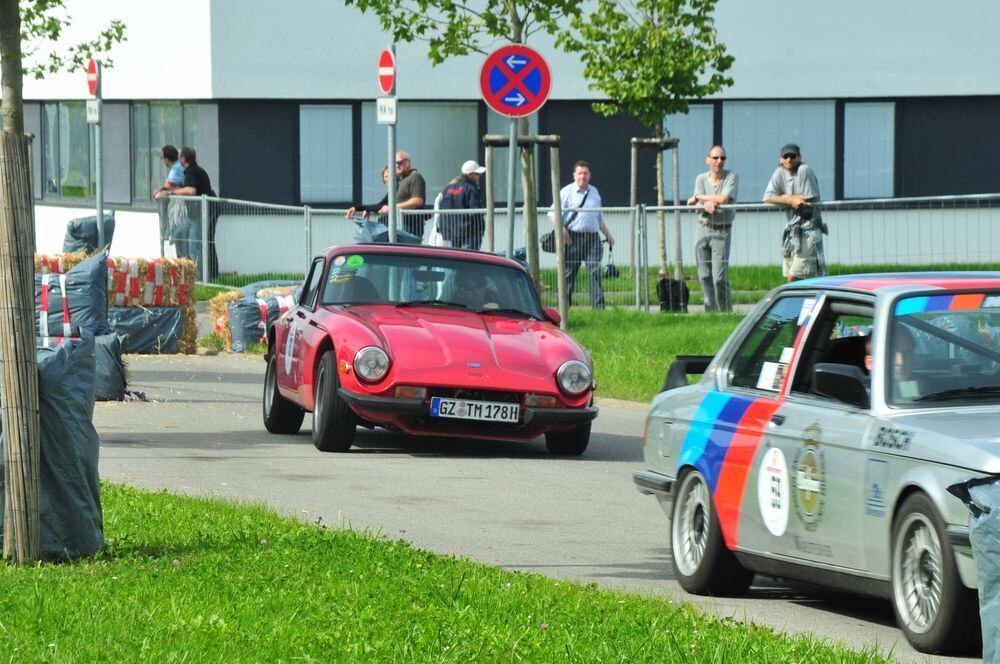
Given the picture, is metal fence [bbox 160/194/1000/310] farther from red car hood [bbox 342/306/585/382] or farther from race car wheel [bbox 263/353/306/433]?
red car hood [bbox 342/306/585/382]

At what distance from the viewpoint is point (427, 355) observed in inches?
504

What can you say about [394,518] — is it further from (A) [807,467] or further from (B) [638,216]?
(B) [638,216]

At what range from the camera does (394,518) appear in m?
10.1

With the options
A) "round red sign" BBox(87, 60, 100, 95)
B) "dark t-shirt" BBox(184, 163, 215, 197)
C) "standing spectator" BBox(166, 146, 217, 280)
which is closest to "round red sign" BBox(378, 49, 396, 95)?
"round red sign" BBox(87, 60, 100, 95)

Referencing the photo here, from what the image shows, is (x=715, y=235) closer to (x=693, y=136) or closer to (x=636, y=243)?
(x=636, y=243)

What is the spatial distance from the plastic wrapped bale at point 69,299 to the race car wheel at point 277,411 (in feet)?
8.41

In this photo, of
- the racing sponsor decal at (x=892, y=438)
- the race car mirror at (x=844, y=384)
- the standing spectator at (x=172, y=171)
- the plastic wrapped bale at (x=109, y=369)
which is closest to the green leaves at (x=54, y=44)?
the standing spectator at (x=172, y=171)

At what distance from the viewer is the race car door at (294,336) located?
13906 millimetres

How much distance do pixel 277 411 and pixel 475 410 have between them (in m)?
2.37

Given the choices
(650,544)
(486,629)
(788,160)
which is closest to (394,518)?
(650,544)

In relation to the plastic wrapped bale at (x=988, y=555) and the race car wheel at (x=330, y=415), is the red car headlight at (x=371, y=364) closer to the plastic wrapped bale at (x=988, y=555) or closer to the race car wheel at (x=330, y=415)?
the race car wheel at (x=330, y=415)

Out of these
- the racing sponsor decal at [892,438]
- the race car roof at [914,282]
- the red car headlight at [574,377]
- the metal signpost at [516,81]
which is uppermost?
the metal signpost at [516,81]

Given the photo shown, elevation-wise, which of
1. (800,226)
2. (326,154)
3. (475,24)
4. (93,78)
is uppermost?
(475,24)

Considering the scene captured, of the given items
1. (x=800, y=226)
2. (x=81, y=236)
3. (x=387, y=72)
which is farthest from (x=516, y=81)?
(x=81, y=236)
